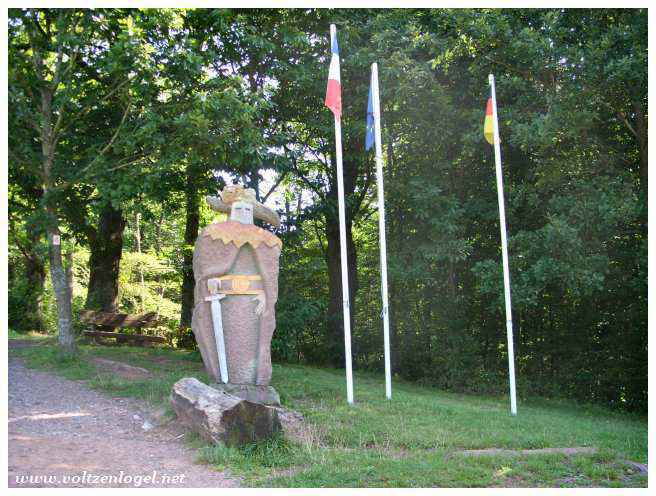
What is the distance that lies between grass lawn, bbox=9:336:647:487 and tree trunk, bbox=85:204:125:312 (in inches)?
233

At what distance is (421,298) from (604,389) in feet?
14.9

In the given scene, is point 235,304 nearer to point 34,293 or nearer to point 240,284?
point 240,284

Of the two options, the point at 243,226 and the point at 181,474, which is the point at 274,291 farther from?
the point at 181,474

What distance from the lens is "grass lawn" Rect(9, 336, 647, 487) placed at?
6078mm

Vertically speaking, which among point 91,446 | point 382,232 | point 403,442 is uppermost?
point 382,232

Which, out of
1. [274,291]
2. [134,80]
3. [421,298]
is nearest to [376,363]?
[421,298]

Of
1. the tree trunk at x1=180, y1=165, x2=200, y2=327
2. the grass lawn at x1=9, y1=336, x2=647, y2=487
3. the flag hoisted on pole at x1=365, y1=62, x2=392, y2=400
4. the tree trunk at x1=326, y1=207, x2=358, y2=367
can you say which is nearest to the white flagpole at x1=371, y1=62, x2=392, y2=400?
the flag hoisted on pole at x1=365, y1=62, x2=392, y2=400

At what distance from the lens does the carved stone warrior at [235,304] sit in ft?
29.5

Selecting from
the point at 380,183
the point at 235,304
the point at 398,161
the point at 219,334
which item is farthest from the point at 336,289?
the point at 219,334

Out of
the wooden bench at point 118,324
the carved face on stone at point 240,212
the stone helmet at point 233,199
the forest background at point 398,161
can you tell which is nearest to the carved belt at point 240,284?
the carved face on stone at point 240,212

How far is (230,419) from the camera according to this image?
6672 millimetres

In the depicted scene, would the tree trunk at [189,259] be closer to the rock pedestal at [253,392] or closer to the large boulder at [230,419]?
the rock pedestal at [253,392]

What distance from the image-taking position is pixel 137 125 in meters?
11.3

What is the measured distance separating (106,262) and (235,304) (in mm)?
9580
